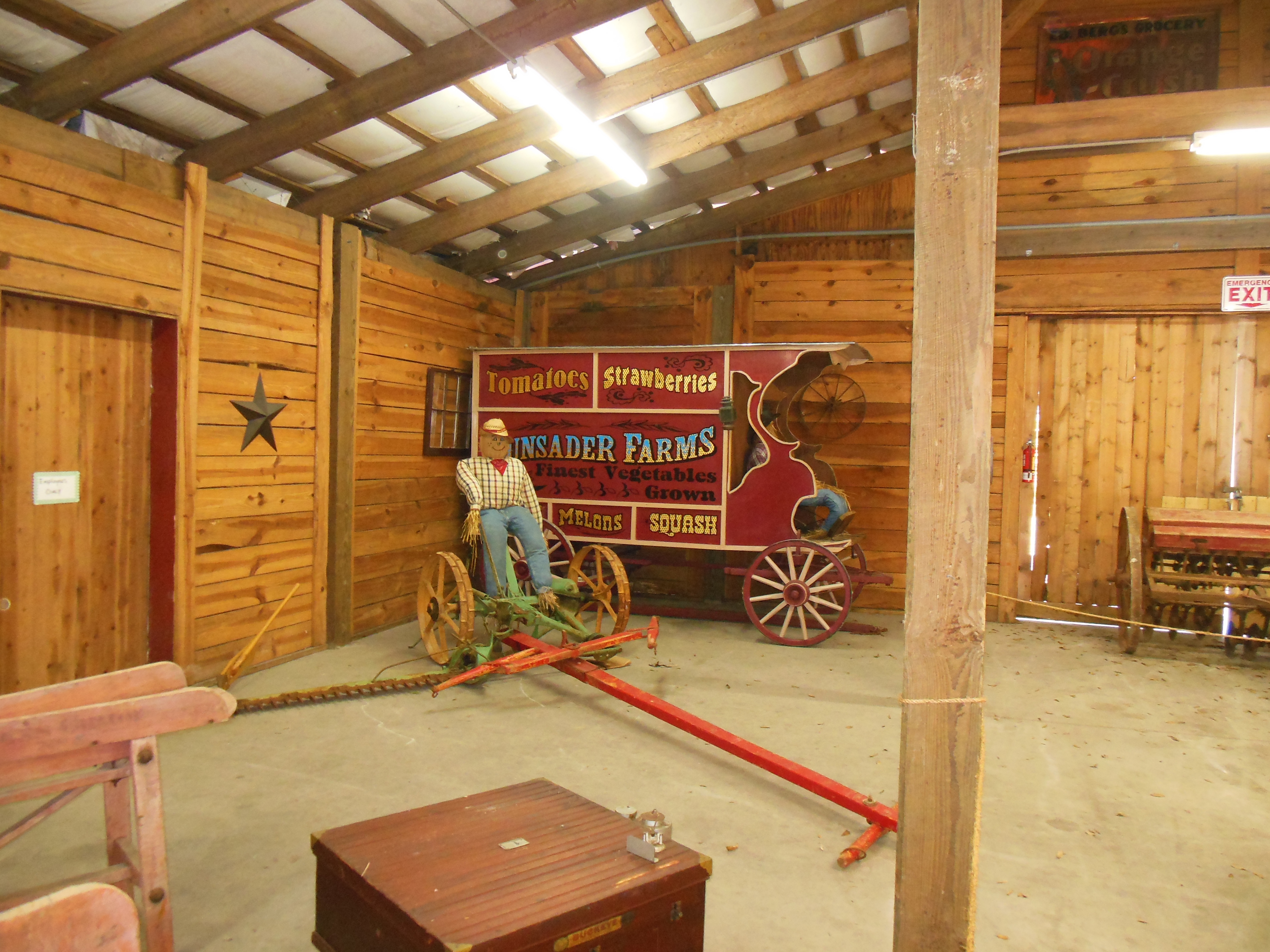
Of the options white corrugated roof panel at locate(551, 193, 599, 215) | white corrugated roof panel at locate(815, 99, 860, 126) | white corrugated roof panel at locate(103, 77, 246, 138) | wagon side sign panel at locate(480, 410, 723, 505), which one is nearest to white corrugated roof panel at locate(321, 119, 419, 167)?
white corrugated roof panel at locate(103, 77, 246, 138)

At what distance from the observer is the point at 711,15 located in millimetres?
5383

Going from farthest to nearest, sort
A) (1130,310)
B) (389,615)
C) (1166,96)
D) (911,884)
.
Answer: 1. (1130,310)
2. (389,615)
3. (1166,96)
4. (911,884)

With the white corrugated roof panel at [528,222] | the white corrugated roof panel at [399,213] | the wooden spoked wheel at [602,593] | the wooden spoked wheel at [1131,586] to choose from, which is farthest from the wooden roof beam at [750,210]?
the wooden spoked wheel at [1131,586]

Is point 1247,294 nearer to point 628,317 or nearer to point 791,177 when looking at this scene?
point 791,177

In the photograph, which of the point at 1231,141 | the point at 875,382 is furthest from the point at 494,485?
the point at 1231,141

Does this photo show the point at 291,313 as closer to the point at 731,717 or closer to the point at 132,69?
the point at 132,69

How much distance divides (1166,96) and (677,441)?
4277 mm

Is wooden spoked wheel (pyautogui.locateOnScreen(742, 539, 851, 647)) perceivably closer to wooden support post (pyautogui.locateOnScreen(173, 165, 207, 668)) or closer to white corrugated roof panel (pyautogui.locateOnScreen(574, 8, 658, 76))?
white corrugated roof panel (pyautogui.locateOnScreen(574, 8, 658, 76))

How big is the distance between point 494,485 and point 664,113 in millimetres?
3147

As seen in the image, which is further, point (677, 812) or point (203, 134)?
point (203, 134)

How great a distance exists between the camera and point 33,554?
4531 mm

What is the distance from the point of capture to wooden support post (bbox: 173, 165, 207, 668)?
5.07 metres

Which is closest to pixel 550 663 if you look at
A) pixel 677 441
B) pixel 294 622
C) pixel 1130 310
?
pixel 294 622

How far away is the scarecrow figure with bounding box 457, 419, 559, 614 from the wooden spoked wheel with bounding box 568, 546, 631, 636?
37cm
